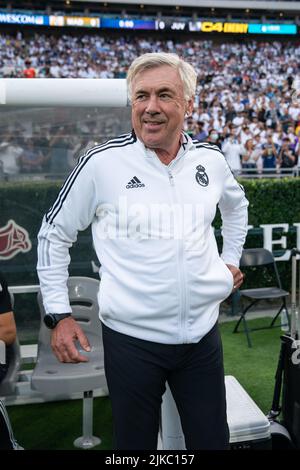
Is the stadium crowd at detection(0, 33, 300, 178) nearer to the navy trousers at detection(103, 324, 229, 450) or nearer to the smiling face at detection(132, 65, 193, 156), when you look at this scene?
the smiling face at detection(132, 65, 193, 156)

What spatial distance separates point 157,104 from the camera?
1.75 meters

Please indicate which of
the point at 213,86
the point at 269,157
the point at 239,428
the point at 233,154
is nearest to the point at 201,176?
the point at 239,428

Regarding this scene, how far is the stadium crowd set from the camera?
3706 mm

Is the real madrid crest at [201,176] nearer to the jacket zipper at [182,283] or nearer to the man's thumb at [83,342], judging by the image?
the jacket zipper at [182,283]

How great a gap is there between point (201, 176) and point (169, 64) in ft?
1.32

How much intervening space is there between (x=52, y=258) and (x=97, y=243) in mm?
168

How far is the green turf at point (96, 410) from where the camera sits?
3.37 meters

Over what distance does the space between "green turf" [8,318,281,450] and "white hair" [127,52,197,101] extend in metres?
2.32

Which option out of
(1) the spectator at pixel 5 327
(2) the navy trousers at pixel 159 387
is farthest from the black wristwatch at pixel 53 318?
(1) the spectator at pixel 5 327

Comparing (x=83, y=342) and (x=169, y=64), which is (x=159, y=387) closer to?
(x=83, y=342)

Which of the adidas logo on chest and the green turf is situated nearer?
the adidas logo on chest

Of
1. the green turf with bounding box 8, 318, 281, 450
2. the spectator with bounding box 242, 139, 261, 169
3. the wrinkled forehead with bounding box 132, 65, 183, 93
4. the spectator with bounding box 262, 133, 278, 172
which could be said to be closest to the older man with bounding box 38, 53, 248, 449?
the wrinkled forehead with bounding box 132, 65, 183, 93

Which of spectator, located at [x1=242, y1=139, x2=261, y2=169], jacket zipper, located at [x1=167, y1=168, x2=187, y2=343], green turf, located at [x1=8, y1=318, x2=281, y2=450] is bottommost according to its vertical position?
green turf, located at [x1=8, y1=318, x2=281, y2=450]

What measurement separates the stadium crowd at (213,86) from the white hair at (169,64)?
983 mm
